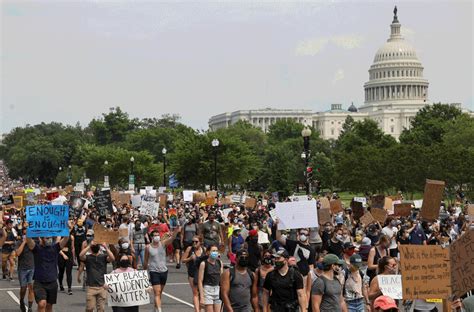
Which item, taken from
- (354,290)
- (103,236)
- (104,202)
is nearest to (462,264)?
(354,290)

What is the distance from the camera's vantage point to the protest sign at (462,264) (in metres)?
9.57

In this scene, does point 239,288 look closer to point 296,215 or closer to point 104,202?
point 296,215

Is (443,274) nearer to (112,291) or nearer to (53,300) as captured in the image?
(112,291)

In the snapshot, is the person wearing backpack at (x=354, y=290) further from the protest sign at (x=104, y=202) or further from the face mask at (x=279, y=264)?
the protest sign at (x=104, y=202)

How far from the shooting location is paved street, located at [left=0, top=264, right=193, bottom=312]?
58.5 feet

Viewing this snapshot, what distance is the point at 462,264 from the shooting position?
9688 mm

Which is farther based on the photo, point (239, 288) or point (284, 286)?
point (239, 288)

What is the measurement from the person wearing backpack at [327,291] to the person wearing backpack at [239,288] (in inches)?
48.0

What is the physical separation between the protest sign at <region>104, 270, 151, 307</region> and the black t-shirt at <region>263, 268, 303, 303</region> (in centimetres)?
160

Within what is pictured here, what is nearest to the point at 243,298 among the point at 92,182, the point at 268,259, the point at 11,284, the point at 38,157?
the point at 268,259

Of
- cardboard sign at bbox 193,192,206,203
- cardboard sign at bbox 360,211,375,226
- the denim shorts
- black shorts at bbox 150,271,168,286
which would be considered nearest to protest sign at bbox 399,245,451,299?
black shorts at bbox 150,271,168,286

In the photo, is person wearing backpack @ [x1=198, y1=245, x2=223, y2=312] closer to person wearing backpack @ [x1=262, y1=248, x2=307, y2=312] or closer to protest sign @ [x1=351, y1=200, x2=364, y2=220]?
person wearing backpack @ [x1=262, y1=248, x2=307, y2=312]

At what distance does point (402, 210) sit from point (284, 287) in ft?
59.6

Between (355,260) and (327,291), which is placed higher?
(355,260)
